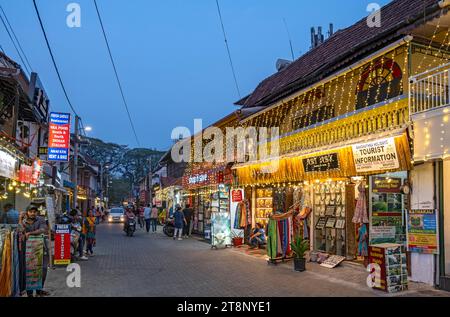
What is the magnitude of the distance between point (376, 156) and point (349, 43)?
5157 millimetres

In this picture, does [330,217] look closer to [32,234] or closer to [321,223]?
[321,223]

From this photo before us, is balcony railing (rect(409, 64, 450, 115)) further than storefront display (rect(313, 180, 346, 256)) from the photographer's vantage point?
No

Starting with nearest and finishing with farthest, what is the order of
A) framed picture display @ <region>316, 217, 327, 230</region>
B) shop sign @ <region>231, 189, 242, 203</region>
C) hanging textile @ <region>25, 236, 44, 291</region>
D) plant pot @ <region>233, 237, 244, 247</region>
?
hanging textile @ <region>25, 236, 44, 291</region> < framed picture display @ <region>316, 217, 327, 230</region> < plant pot @ <region>233, 237, 244, 247</region> < shop sign @ <region>231, 189, 242, 203</region>

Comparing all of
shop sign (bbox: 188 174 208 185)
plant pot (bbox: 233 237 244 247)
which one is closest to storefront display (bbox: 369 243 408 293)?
plant pot (bbox: 233 237 244 247)

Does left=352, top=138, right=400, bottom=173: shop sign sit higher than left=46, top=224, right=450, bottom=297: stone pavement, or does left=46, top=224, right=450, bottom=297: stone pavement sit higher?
left=352, top=138, right=400, bottom=173: shop sign

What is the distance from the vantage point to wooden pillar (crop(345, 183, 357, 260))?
41.5ft

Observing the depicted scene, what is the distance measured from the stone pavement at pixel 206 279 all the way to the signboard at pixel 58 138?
28.7 ft

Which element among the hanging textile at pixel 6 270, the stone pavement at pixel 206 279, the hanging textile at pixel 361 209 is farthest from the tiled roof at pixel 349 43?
the hanging textile at pixel 6 270

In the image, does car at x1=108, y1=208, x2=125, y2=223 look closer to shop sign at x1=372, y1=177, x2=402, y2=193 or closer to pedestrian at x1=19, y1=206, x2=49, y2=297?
pedestrian at x1=19, y1=206, x2=49, y2=297

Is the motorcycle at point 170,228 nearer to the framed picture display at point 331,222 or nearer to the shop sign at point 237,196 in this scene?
the shop sign at point 237,196

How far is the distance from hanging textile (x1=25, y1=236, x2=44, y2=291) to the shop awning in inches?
310

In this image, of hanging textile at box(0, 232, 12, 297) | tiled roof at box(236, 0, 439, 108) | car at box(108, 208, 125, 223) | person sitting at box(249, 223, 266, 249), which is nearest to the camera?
hanging textile at box(0, 232, 12, 297)

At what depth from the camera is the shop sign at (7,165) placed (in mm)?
14453

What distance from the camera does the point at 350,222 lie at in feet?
42.2
